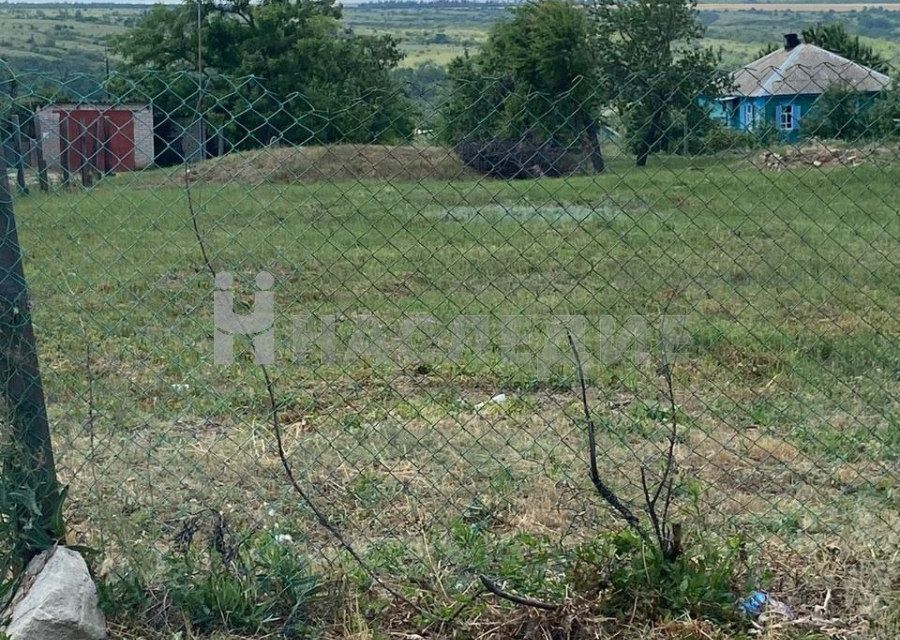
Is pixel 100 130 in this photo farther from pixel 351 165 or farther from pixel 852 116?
pixel 852 116

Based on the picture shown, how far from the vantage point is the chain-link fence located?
3104 millimetres

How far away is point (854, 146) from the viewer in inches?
152

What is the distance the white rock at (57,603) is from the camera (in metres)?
2.81

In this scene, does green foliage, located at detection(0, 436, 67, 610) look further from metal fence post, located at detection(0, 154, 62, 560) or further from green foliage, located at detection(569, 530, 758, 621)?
green foliage, located at detection(569, 530, 758, 621)

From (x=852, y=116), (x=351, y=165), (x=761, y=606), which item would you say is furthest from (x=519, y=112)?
(x=761, y=606)

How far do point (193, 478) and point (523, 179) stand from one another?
5.78 ft

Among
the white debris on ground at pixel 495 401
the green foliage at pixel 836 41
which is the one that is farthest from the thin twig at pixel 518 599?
the green foliage at pixel 836 41

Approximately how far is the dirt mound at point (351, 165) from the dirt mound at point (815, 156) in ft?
3.66

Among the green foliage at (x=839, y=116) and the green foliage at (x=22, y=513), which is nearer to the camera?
the green foliage at (x=22, y=513)

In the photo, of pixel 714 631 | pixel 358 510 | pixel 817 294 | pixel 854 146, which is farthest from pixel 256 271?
pixel 714 631

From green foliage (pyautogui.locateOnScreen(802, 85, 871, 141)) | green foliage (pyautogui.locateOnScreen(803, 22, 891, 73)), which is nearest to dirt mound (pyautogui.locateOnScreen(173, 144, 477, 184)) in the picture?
green foliage (pyautogui.locateOnScreen(802, 85, 871, 141))

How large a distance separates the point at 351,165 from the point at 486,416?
1.52 metres

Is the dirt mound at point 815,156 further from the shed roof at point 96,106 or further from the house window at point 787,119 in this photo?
the shed roof at point 96,106

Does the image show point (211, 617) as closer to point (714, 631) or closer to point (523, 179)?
point (714, 631)
